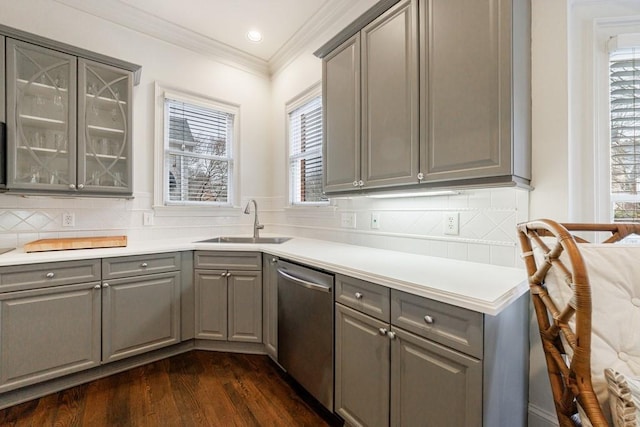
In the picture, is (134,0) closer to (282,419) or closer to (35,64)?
(35,64)

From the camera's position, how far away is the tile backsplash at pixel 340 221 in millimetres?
1521

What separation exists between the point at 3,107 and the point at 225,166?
67.6 inches

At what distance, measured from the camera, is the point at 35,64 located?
1.99 meters

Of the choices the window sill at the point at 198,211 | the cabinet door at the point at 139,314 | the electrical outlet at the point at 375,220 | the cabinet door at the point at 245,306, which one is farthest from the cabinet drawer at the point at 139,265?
the electrical outlet at the point at 375,220

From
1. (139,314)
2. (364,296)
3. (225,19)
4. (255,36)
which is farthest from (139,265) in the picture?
(255,36)

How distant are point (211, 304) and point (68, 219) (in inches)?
54.5

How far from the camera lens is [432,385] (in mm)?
1084

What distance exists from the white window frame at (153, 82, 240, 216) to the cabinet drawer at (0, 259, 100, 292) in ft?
3.06

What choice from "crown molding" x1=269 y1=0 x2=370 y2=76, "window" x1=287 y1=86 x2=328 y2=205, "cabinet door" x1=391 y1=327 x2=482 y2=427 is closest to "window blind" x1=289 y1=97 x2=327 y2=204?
"window" x1=287 y1=86 x2=328 y2=205

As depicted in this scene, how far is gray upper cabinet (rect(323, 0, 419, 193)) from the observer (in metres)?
1.57

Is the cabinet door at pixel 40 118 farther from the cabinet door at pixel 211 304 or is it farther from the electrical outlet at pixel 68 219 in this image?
the cabinet door at pixel 211 304

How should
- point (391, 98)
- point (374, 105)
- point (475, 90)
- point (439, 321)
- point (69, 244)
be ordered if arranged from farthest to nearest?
point (69, 244)
point (374, 105)
point (391, 98)
point (475, 90)
point (439, 321)

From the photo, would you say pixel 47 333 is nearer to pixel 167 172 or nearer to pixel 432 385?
pixel 167 172

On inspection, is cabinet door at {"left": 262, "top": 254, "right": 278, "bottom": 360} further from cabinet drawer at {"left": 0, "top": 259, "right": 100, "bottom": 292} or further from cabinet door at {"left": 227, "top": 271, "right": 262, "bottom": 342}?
cabinet drawer at {"left": 0, "top": 259, "right": 100, "bottom": 292}
